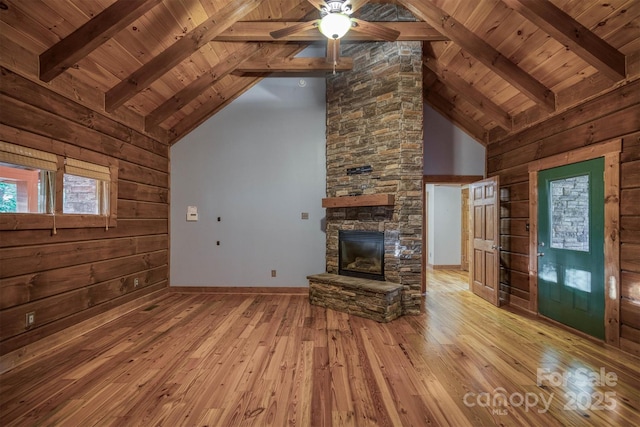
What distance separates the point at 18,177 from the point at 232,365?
2.55 m

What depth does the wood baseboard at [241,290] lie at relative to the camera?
4688mm

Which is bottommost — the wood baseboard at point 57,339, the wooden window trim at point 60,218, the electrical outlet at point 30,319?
the wood baseboard at point 57,339

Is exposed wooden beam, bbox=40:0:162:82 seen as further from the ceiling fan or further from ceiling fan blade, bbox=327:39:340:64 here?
ceiling fan blade, bbox=327:39:340:64

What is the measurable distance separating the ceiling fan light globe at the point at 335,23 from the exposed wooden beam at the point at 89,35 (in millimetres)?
1543

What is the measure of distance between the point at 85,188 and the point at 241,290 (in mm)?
2651

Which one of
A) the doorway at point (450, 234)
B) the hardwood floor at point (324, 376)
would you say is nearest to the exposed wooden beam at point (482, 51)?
the hardwood floor at point (324, 376)

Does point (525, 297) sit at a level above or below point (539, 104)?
below

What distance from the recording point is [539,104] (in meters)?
3.36

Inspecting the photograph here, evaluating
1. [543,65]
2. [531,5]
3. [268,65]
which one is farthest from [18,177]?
[543,65]

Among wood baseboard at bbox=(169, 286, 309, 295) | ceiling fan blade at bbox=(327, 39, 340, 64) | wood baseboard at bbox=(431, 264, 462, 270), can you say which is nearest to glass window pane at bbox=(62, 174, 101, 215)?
wood baseboard at bbox=(169, 286, 309, 295)

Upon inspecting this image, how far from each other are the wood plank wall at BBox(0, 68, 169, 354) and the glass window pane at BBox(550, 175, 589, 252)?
559cm

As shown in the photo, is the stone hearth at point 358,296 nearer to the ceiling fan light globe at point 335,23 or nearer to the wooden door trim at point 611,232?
the wooden door trim at point 611,232

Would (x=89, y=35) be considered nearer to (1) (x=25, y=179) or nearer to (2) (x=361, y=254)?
(1) (x=25, y=179)

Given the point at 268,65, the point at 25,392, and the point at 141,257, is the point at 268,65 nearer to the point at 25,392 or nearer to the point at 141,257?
the point at 141,257
